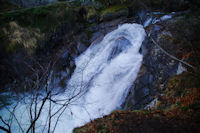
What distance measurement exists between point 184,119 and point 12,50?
11.7 meters

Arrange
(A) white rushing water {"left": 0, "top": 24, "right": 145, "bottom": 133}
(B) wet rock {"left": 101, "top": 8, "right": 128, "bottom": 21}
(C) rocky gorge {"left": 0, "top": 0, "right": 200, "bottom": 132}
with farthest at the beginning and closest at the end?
(B) wet rock {"left": 101, "top": 8, "right": 128, "bottom": 21}
(A) white rushing water {"left": 0, "top": 24, "right": 145, "bottom": 133}
(C) rocky gorge {"left": 0, "top": 0, "right": 200, "bottom": 132}

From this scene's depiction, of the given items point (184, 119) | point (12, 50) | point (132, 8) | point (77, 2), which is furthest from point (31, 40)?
point (184, 119)

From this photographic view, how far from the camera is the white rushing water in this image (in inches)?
249

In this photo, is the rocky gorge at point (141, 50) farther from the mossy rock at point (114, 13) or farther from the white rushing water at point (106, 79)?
the white rushing water at point (106, 79)

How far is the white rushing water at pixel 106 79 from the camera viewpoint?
6320 mm

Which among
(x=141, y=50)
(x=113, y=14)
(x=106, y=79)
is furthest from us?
(x=113, y=14)

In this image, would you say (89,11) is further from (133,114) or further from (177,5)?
(133,114)

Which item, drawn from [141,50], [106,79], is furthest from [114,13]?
[106,79]

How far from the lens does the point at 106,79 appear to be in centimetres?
724

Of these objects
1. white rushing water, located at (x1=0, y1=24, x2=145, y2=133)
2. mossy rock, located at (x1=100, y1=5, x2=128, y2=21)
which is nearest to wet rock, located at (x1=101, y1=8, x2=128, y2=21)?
mossy rock, located at (x1=100, y1=5, x2=128, y2=21)

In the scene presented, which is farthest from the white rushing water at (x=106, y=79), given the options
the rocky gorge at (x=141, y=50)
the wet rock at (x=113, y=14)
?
the wet rock at (x=113, y=14)

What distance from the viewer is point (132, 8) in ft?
37.4

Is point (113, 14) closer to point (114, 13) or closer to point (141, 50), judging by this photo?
point (114, 13)

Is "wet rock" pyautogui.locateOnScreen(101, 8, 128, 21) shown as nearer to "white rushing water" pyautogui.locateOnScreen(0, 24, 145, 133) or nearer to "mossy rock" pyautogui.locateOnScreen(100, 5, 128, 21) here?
"mossy rock" pyautogui.locateOnScreen(100, 5, 128, 21)
